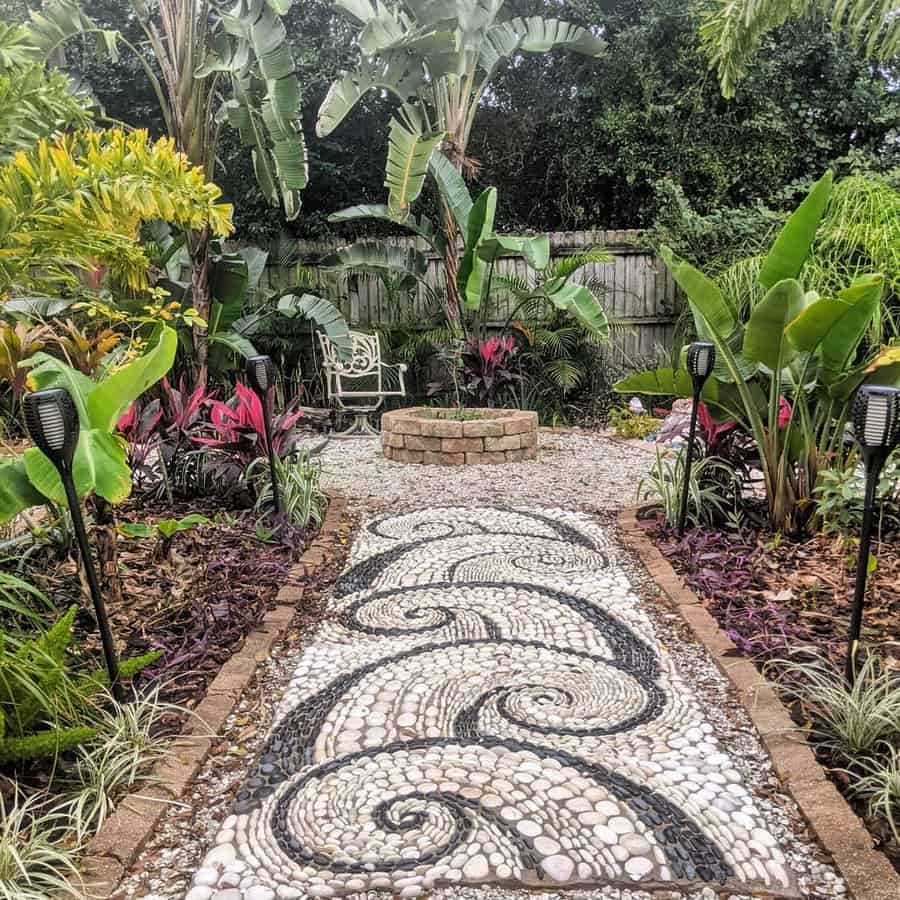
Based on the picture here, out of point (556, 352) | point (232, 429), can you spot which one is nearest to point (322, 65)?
point (556, 352)

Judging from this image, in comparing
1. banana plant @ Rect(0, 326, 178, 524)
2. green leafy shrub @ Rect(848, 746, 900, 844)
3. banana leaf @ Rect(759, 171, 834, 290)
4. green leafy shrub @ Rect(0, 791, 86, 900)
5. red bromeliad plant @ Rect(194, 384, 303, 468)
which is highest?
banana leaf @ Rect(759, 171, 834, 290)

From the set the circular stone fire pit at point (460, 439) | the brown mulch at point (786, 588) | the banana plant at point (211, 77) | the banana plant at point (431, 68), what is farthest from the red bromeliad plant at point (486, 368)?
the brown mulch at point (786, 588)

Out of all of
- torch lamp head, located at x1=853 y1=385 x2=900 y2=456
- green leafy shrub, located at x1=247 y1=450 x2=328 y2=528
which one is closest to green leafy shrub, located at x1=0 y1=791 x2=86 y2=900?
torch lamp head, located at x1=853 y1=385 x2=900 y2=456

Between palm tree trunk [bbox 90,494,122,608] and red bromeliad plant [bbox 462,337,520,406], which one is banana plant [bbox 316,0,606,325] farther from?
palm tree trunk [bbox 90,494,122,608]

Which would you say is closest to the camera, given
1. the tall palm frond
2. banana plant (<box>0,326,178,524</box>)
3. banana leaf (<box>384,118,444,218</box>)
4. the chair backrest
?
banana plant (<box>0,326,178,524</box>)

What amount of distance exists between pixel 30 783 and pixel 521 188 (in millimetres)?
9886

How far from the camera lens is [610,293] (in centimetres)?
902

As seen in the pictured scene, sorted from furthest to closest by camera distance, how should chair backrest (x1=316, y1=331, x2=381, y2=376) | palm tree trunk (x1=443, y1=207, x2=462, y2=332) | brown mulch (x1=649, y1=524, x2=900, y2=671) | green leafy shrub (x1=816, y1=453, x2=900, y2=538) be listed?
chair backrest (x1=316, y1=331, x2=381, y2=376), palm tree trunk (x1=443, y1=207, x2=462, y2=332), green leafy shrub (x1=816, y1=453, x2=900, y2=538), brown mulch (x1=649, y1=524, x2=900, y2=671)

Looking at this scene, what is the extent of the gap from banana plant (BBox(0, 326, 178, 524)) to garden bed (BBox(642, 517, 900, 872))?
2088 millimetres

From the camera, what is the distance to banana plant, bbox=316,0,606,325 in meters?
6.46

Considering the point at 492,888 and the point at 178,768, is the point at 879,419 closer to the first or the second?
the point at 492,888

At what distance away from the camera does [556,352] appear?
8.20 metres

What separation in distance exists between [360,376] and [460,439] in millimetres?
2621

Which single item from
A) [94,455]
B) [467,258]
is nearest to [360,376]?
[467,258]
